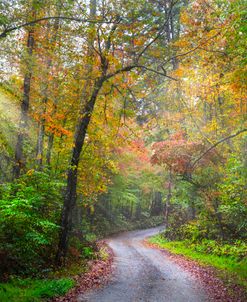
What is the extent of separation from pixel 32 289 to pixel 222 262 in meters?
8.71

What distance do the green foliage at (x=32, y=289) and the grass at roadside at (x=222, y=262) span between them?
5714mm

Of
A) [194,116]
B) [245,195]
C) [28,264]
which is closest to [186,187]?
[194,116]

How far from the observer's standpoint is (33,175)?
11172mm

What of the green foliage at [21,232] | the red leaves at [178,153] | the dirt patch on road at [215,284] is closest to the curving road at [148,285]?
the dirt patch on road at [215,284]

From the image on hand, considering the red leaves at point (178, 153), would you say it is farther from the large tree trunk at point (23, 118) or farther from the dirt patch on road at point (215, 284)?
the large tree trunk at point (23, 118)

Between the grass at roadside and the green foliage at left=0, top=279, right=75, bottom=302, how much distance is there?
18.7 ft

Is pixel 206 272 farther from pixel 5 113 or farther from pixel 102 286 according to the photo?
pixel 5 113

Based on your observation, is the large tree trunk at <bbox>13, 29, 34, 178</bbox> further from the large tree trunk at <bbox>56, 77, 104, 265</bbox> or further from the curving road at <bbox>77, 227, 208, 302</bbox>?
the curving road at <bbox>77, 227, 208, 302</bbox>

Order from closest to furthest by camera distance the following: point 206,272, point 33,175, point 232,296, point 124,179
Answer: point 232,296
point 33,175
point 206,272
point 124,179

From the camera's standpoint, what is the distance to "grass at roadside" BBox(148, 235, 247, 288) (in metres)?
10.8

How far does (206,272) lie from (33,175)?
763 centimetres

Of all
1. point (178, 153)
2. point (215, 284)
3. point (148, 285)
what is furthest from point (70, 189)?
point (178, 153)

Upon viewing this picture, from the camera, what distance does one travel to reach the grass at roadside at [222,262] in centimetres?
1079

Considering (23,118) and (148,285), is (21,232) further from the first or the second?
(23,118)
